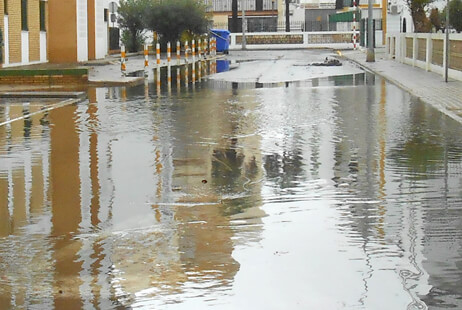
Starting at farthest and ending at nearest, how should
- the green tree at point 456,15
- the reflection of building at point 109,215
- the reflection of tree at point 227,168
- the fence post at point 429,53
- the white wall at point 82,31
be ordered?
1. the white wall at point 82,31
2. the green tree at point 456,15
3. the fence post at point 429,53
4. the reflection of tree at point 227,168
5. the reflection of building at point 109,215

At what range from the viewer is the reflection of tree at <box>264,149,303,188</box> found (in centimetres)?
1116

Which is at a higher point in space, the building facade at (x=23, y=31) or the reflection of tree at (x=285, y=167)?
the building facade at (x=23, y=31)

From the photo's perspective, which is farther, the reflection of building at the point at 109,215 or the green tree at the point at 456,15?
the green tree at the point at 456,15

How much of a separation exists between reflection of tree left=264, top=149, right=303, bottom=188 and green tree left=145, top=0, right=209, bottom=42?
4742 cm

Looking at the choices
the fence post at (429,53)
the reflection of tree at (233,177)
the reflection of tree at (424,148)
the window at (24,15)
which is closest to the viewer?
the reflection of tree at (233,177)

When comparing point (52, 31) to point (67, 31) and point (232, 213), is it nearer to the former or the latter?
point (67, 31)

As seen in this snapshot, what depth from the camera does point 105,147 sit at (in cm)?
1419

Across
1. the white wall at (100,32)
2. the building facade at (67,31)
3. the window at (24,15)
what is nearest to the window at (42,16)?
the building facade at (67,31)

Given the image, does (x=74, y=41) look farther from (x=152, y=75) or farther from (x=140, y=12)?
(x=140, y=12)

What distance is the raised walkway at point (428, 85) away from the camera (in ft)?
66.7

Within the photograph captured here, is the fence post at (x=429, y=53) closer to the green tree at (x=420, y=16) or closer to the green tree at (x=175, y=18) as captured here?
the green tree at (x=420, y=16)

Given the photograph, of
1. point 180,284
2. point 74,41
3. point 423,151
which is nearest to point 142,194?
point 180,284

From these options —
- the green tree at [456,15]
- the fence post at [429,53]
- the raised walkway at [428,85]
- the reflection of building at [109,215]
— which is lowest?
the reflection of building at [109,215]

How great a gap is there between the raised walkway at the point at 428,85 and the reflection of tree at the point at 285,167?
17.7 feet
